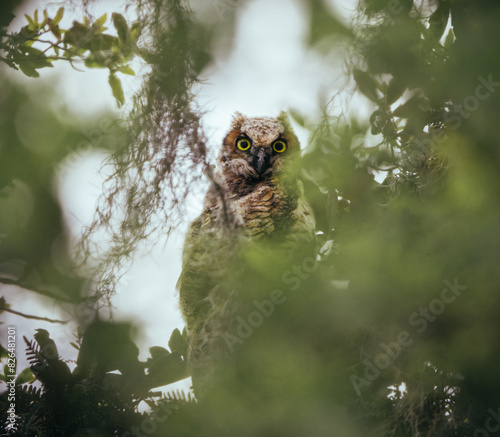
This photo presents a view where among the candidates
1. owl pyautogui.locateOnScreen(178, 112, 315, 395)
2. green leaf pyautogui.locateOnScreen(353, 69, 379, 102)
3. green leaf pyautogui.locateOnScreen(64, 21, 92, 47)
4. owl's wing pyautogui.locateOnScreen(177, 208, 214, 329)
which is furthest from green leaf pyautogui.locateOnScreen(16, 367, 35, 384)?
green leaf pyautogui.locateOnScreen(353, 69, 379, 102)

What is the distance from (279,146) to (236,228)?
1.13 m

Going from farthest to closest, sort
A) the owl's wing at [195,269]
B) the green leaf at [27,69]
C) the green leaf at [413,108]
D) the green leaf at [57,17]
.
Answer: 1. the owl's wing at [195,269]
2. the green leaf at [57,17]
3. the green leaf at [27,69]
4. the green leaf at [413,108]

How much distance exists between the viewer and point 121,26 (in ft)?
3.66

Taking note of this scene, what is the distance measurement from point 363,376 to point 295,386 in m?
0.19

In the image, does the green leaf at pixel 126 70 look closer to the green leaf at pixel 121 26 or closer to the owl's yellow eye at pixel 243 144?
the green leaf at pixel 121 26

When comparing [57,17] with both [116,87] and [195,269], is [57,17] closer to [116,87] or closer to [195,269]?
[116,87]

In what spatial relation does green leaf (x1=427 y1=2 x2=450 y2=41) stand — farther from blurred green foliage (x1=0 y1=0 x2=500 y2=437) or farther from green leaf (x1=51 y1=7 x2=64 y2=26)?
green leaf (x1=51 y1=7 x2=64 y2=26)

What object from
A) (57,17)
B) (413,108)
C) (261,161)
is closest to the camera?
(413,108)

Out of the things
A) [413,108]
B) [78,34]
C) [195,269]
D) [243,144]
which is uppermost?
[243,144]

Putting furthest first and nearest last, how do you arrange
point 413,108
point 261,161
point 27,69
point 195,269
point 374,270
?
point 261,161
point 195,269
point 27,69
point 413,108
point 374,270

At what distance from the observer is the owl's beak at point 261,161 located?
1952 millimetres
